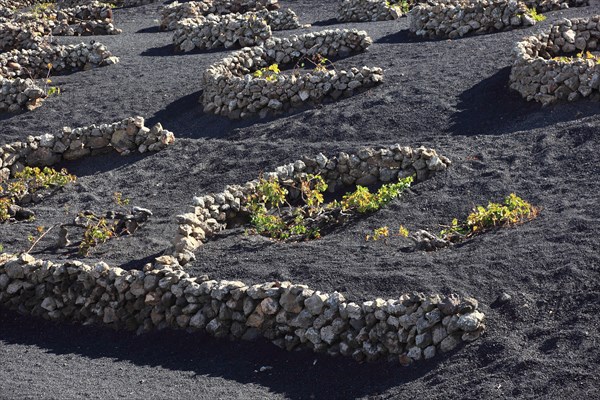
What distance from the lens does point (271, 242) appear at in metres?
13.1

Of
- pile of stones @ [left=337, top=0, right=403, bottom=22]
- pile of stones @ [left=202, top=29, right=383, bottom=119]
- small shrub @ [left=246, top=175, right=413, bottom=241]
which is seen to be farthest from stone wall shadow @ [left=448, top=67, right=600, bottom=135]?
pile of stones @ [left=337, top=0, right=403, bottom=22]

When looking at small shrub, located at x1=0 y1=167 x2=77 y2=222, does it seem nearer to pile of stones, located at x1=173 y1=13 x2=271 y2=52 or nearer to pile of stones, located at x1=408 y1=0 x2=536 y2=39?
pile of stones, located at x1=173 y1=13 x2=271 y2=52

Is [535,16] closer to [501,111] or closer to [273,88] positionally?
[501,111]

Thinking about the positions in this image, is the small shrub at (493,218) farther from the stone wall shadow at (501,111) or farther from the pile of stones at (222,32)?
the pile of stones at (222,32)

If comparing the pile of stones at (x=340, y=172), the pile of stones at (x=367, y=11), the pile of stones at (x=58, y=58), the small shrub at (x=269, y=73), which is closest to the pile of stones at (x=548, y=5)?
the pile of stones at (x=367, y=11)

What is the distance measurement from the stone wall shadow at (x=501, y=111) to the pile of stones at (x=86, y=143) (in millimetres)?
4710

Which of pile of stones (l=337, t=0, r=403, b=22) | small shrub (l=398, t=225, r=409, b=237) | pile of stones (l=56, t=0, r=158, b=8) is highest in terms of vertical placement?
small shrub (l=398, t=225, r=409, b=237)

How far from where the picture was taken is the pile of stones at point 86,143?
17.8 metres

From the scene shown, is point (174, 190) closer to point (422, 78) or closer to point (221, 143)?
point (221, 143)

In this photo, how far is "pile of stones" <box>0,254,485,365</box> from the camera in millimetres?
10281

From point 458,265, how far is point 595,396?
2.81 metres

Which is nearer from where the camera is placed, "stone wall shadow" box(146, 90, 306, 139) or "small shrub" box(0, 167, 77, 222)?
"small shrub" box(0, 167, 77, 222)

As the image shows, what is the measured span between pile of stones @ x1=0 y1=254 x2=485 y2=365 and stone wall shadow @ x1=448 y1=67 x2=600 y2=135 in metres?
5.71

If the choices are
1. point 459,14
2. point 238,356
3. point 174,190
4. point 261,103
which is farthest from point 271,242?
point 459,14
